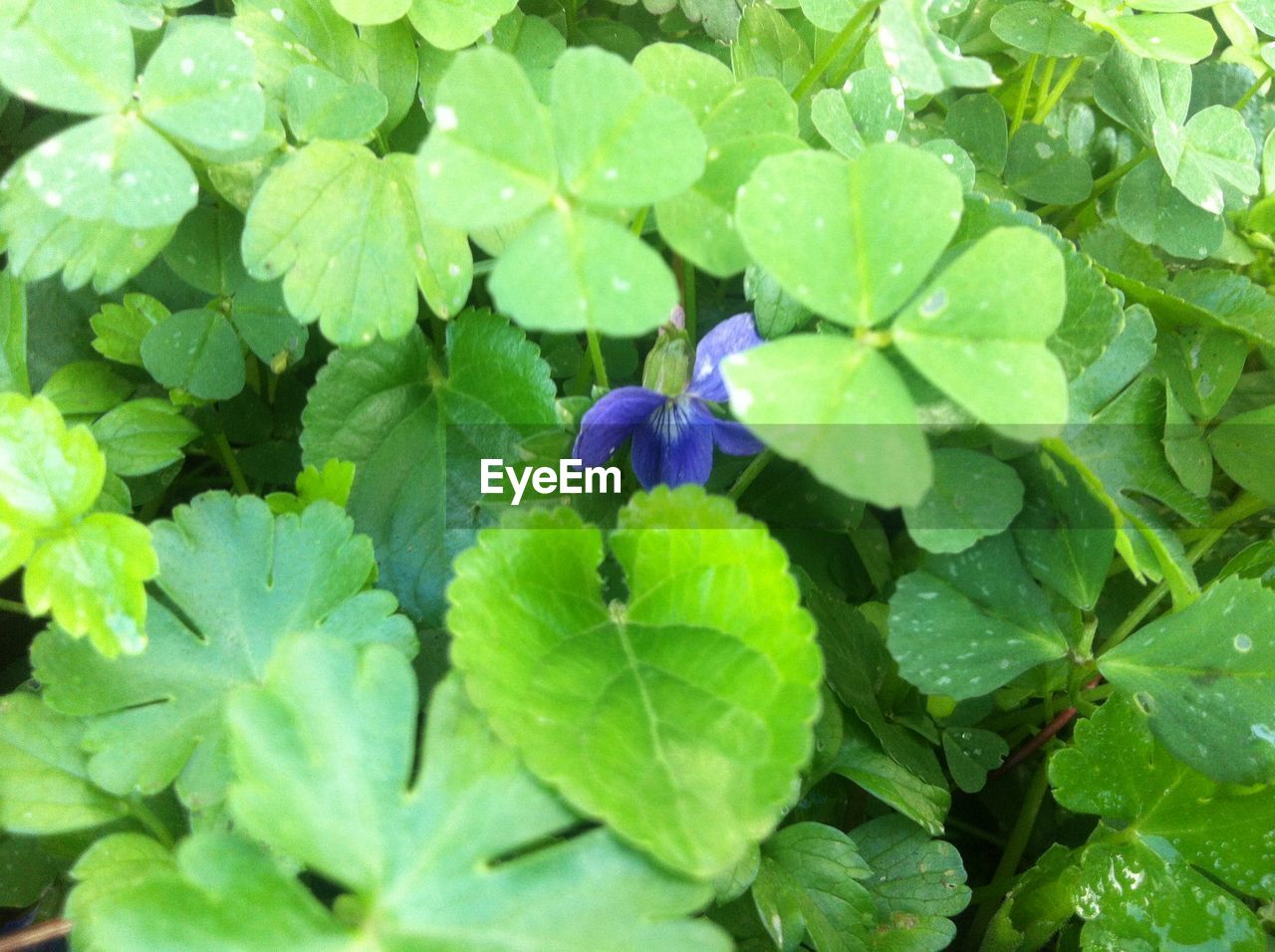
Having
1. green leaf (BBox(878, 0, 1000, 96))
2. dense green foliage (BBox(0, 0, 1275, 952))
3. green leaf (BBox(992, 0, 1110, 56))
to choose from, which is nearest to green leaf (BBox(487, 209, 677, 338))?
dense green foliage (BBox(0, 0, 1275, 952))

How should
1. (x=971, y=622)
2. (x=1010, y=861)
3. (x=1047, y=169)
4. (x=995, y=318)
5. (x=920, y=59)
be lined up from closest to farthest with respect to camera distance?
(x=995, y=318) < (x=920, y=59) < (x=971, y=622) < (x=1010, y=861) < (x=1047, y=169)

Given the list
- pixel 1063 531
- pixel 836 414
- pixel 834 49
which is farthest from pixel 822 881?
pixel 834 49

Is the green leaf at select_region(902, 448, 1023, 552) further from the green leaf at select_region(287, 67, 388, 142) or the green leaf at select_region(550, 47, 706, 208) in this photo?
the green leaf at select_region(287, 67, 388, 142)

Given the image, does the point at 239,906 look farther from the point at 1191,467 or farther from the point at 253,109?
the point at 1191,467

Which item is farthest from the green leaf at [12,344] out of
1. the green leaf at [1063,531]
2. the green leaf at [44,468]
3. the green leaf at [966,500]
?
the green leaf at [1063,531]

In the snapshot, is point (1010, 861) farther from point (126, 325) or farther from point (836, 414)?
point (126, 325)

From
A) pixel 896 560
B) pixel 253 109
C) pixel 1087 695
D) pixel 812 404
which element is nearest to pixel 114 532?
pixel 253 109

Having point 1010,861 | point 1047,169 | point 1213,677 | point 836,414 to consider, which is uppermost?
point 836,414
